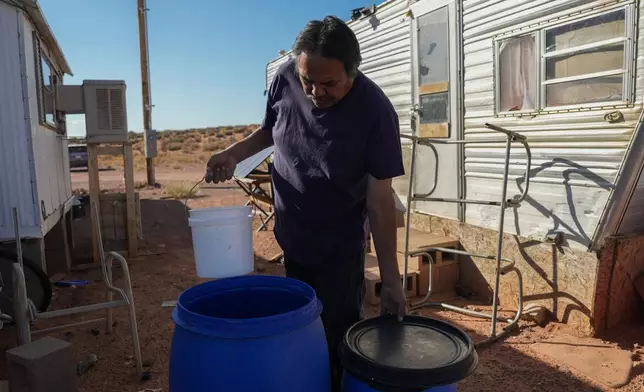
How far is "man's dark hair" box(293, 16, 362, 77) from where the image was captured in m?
1.77

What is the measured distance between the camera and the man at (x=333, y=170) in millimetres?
1840

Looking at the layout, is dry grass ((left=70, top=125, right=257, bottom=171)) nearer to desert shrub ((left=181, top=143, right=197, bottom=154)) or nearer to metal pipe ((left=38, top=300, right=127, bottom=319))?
desert shrub ((left=181, top=143, right=197, bottom=154))

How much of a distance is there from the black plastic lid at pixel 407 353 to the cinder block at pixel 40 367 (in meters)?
1.88

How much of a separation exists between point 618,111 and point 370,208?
9.28 ft

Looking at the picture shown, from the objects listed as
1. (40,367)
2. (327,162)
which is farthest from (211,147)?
(327,162)

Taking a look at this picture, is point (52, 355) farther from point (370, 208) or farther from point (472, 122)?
point (472, 122)

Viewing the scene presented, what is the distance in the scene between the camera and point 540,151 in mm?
4500

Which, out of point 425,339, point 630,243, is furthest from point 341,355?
point 630,243

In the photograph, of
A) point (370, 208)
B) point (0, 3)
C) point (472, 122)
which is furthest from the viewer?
point (472, 122)

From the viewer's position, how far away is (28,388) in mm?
2605

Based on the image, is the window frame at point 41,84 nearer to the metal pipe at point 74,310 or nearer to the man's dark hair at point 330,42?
the metal pipe at point 74,310

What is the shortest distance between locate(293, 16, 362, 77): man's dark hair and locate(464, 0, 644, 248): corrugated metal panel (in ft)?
9.44

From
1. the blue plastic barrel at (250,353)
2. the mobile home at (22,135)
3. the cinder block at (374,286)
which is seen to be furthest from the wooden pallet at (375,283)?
the blue plastic barrel at (250,353)

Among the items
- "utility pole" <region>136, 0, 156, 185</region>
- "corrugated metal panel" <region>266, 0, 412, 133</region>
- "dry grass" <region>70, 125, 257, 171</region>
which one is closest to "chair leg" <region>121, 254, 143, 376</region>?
"corrugated metal panel" <region>266, 0, 412, 133</region>
